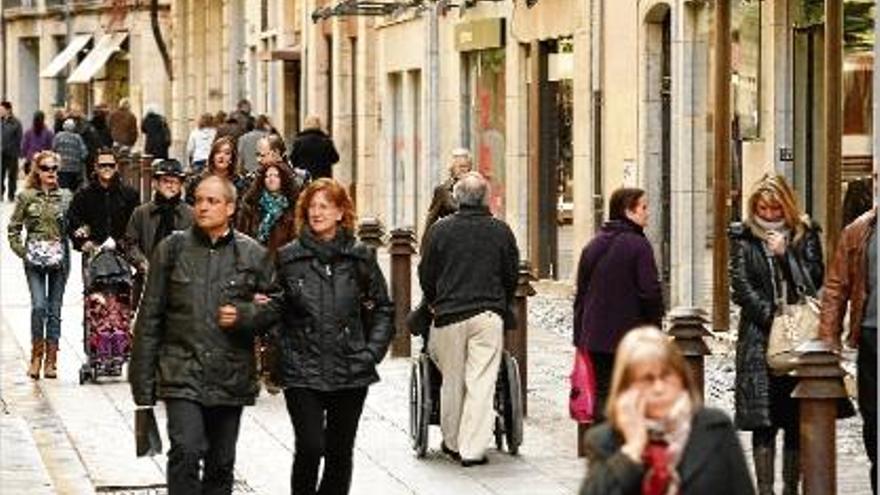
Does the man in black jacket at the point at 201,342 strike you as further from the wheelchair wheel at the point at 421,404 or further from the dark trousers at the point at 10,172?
the dark trousers at the point at 10,172

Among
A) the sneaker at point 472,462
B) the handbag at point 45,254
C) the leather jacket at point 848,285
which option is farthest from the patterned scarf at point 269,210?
the leather jacket at point 848,285

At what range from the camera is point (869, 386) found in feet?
45.0

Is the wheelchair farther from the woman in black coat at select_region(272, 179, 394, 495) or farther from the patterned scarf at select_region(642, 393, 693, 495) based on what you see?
the patterned scarf at select_region(642, 393, 693, 495)

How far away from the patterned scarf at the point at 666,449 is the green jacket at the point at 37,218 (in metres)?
14.5

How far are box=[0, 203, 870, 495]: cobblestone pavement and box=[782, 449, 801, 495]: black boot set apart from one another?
2.33 feet

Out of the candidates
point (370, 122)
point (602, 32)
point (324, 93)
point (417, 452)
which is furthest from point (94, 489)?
point (324, 93)

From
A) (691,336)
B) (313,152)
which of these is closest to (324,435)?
(691,336)

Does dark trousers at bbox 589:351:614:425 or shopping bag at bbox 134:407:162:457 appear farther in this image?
dark trousers at bbox 589:351:614:425

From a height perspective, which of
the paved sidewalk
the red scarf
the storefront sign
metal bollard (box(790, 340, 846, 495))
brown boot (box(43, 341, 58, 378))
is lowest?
the paved sidewalk

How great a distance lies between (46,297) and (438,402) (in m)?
5.84

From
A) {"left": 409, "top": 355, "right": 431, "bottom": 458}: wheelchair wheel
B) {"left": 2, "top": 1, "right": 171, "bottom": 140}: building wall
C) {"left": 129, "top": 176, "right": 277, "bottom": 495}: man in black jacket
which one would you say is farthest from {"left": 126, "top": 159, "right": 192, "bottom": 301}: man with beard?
{"left": 2, "top": 1, "right": 171, "bottom": 140}: building wall

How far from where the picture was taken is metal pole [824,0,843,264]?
71.3 ft

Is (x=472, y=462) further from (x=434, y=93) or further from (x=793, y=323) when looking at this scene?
(x=434, y=93)

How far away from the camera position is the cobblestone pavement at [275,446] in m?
16.1
